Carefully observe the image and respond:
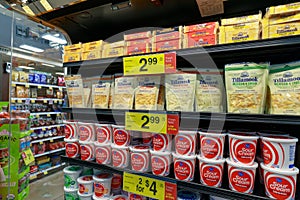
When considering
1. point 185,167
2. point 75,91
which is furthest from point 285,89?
point 75,91

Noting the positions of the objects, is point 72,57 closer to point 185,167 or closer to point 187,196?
point 185,167

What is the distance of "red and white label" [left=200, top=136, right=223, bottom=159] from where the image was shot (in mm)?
984

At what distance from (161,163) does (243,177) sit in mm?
453

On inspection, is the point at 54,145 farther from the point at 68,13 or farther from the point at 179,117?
the point at 179,117

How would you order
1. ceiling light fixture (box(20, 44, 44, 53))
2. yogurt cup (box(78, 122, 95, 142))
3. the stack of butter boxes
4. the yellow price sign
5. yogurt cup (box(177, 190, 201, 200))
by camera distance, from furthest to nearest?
ceiling light fixture (box(20, 44, 44, 53)) → the yellow price sign → yogurt cup (box(78, 122, 95, 142)) → yogurt cup (box(177, 190, 201, 200)) → the stack of butter boxes

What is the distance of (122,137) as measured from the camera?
128 centimetres

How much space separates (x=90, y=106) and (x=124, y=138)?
42 cm

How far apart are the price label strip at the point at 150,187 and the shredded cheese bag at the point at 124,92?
467 mm

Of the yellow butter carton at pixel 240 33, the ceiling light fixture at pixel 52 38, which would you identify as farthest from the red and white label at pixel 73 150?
the ceiling light fixture at pixel 52 38

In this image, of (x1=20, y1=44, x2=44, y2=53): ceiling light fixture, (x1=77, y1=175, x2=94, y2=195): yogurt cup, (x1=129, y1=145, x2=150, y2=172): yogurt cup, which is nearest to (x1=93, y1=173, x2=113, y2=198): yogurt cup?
(x1=77, y1=175, x2=94, y2=195): yogurt cup

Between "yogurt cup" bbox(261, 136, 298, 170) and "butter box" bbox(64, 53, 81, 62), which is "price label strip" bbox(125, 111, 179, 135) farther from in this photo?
"butter box" bbox(64, 53, 81, 62)

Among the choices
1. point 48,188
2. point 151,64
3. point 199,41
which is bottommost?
point 48,188

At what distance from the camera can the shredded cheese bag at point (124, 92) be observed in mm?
1271

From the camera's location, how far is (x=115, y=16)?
1561 millimetres
